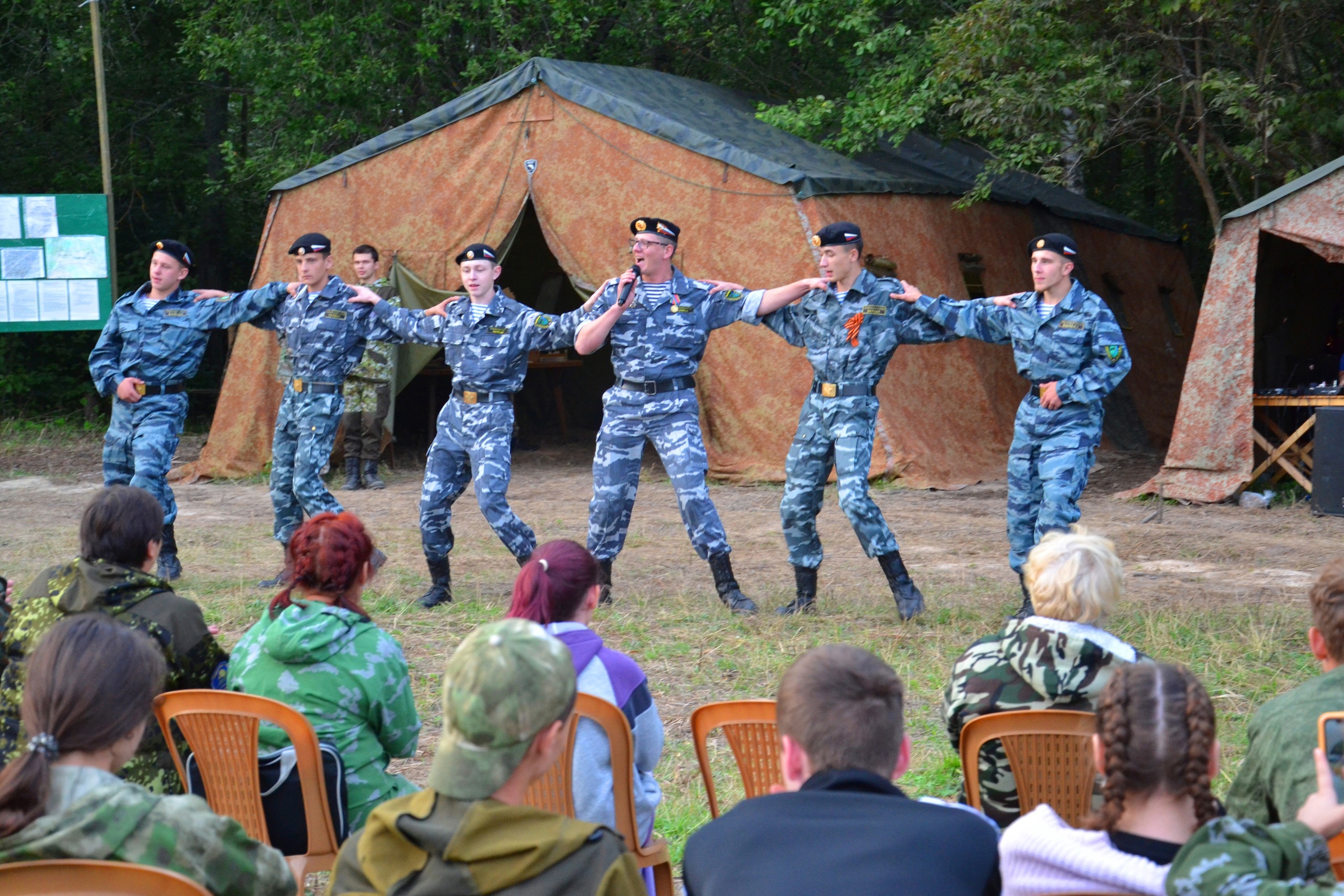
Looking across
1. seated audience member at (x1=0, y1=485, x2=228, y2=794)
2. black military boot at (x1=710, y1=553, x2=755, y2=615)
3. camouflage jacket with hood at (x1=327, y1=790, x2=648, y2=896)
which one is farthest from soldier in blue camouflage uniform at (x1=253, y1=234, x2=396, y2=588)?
camouflage jacket with hood at (x1=327, y1=790, x2=648, y2=896)

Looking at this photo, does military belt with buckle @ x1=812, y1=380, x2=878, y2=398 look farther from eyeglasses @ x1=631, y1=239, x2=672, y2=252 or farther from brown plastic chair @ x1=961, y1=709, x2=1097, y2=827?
brown plastic chair @ x1=961, y1=709, x2=1097, y2=827

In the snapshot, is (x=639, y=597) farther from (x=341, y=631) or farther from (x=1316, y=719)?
(x=1316, y=719)

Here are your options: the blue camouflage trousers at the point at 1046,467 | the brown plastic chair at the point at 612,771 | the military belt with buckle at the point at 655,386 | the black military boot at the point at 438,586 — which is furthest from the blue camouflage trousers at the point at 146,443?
the brown plastic chair at the point at 612,771

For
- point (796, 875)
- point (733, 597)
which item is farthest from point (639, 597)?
point (796, 875)

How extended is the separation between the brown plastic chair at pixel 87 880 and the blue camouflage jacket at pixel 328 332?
5.17m

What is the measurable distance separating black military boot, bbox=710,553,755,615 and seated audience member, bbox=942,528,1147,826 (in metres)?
3.17

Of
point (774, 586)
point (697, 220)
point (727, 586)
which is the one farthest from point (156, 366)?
point (697, 220)

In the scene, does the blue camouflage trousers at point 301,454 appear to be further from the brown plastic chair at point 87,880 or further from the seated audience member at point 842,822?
the seated audience member at point 842,822

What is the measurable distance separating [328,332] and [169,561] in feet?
4.87

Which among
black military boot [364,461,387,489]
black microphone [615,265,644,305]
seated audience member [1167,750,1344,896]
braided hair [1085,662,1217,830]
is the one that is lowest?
black military boot [364,461,387,489]

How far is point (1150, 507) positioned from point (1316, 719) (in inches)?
291

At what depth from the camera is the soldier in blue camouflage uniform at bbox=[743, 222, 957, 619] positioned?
5.79 metres

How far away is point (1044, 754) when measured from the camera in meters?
2.42

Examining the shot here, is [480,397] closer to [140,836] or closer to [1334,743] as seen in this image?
A: [140,836]
